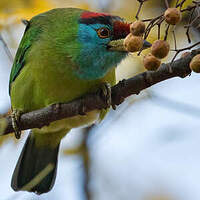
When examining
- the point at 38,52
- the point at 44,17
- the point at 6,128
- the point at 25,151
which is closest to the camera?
the point at 6,128

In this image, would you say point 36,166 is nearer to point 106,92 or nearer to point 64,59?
point 64,59

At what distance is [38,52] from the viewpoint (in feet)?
12.0

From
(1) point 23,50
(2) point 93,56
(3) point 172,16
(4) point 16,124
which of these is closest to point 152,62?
(3) point 172,16

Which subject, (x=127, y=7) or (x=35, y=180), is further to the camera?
(x=35, y=180)

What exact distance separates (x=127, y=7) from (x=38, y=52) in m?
0.88

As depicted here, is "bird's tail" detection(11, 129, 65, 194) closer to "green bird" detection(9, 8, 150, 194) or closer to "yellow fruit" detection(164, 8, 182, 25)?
"green bird" detection(9, 8, 150, 194)

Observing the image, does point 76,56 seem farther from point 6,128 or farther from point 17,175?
point 17,175

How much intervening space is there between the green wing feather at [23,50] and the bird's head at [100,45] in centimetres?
58

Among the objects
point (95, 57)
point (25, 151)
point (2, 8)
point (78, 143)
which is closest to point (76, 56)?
point (95, 57)

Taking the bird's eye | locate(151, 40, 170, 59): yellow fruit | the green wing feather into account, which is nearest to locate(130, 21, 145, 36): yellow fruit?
locate(151, 40, 170, 59): yellow fruit

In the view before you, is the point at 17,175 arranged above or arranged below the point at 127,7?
below

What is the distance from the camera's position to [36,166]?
169 inches

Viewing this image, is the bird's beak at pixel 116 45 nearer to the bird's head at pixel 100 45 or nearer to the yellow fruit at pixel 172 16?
the bird's head at pixel 100 45

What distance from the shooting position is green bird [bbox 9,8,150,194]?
132 inches
